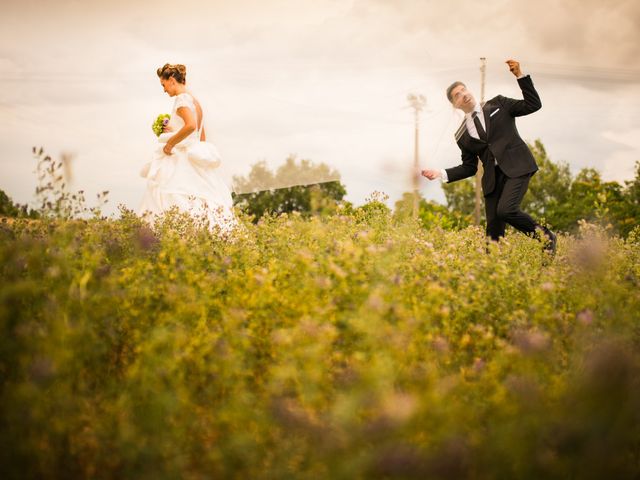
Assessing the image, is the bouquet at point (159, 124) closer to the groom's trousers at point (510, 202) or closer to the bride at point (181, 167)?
the bride at point (181, 167)

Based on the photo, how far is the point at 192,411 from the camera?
98.4 inches

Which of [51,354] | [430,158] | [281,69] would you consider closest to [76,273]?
[51,354]

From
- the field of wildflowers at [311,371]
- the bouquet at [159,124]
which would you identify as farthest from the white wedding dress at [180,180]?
the field of wildflowers at [311,371]

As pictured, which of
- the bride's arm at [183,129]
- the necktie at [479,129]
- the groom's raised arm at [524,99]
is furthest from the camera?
the bride's arm at [183,129]

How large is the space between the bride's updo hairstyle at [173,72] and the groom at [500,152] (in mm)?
3746

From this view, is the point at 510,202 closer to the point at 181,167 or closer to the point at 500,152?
the point at 500,152

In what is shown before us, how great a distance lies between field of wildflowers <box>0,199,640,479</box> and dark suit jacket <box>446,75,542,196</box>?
2.92 m

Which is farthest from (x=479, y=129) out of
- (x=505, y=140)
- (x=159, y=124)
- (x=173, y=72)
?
(x=159, y=124)

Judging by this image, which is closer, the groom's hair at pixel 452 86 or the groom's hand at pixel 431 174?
the groom's hand at pixel 431 174

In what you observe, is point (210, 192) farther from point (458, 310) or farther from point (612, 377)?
point (612, 377)

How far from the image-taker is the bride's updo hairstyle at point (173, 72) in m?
7.58

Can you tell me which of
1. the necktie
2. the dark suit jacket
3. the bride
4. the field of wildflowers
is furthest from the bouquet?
the field of wildflowers

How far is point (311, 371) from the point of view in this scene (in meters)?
2.46

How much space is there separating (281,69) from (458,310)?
6.60 metres
